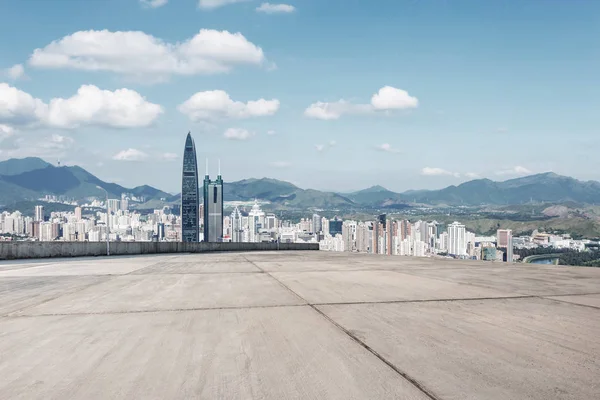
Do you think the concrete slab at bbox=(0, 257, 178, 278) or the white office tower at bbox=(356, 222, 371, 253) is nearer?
the concrete slab at bbox=(0, 257, 178, 278)

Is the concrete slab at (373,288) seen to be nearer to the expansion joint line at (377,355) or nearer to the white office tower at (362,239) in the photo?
the expansion joint line at (377,355)

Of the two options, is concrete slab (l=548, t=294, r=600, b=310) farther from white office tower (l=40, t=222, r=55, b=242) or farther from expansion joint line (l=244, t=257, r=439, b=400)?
white office tower (l=40, t=222, r=55, b=242)

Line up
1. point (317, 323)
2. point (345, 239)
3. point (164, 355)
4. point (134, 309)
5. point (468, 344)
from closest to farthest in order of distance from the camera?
point (164, 355), point (468, 344), point (317, 323), point (134, 309), point (345, 239)

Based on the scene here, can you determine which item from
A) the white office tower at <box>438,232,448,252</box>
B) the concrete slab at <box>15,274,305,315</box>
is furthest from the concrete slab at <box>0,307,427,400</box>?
the white office tower at <box>438,232,448,252</box>

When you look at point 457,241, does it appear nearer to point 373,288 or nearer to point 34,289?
point 373,288

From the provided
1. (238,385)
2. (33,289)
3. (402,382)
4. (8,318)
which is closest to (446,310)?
(402,382)

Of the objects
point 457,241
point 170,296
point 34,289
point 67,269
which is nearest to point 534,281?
point 170,296

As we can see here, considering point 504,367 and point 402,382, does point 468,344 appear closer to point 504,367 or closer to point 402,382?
point 504,367
